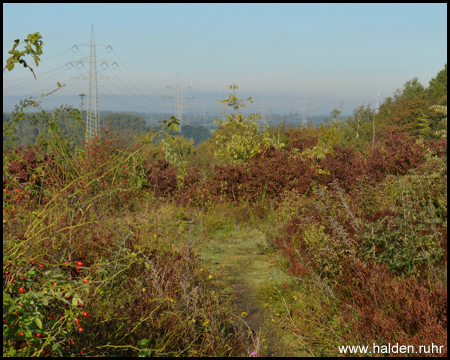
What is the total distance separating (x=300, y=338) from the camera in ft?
12.4

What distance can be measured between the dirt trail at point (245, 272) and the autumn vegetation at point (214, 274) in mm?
154

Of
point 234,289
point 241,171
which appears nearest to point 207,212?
point 241,171

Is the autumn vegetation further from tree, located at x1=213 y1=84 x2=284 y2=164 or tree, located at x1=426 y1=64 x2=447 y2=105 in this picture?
tree, located at x1=426 y1=64 x2=447 y2=105

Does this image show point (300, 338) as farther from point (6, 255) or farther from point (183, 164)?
point (183, 164)

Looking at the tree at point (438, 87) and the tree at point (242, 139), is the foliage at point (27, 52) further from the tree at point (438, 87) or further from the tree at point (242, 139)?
the tree at point (438, 87)

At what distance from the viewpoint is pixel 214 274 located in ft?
18.3

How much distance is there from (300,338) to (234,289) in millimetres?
1545

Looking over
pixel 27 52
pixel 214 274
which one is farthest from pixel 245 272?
pixel 27 52

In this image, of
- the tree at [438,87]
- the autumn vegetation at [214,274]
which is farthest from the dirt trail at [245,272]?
the tree at [438,87]

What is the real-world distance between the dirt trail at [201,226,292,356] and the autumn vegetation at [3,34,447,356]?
0.15 meters

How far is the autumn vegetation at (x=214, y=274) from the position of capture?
3027 mm

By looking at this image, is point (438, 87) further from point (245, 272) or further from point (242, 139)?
point (245, 272)

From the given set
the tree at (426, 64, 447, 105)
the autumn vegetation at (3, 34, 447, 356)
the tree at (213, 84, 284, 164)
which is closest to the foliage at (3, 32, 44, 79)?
the autumn vegetation at (3, 34, 447, 356)

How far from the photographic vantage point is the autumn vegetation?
3.03 metres
